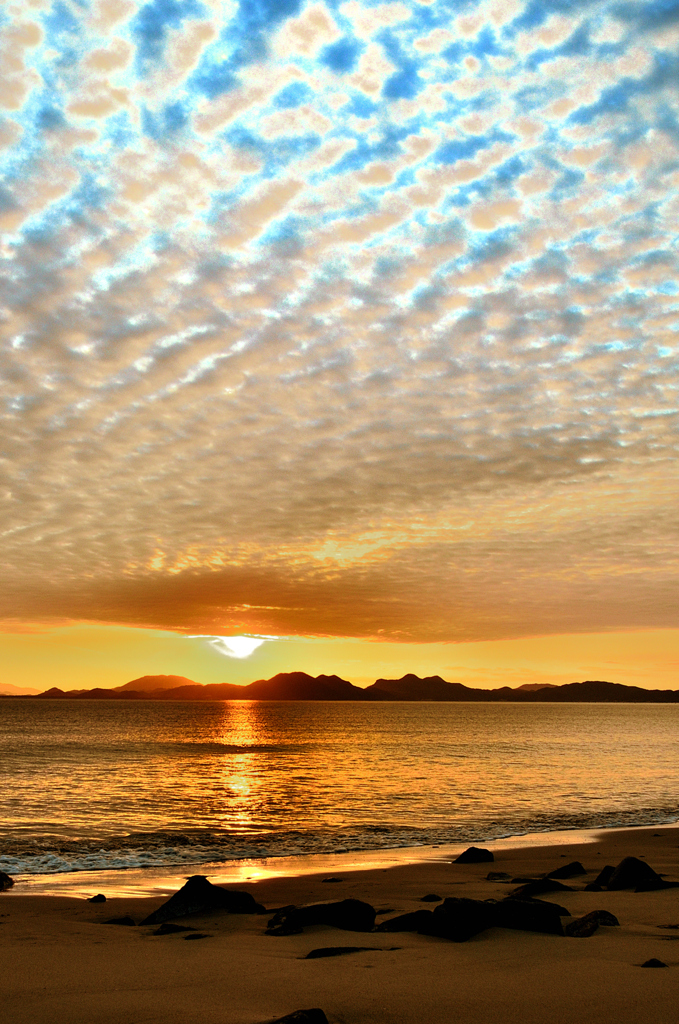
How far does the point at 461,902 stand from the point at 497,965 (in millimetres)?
2249

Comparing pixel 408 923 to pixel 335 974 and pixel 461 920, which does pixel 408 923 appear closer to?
pixel 461 920

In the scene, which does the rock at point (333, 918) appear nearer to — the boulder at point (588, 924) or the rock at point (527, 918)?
the rock at point (527, 918)

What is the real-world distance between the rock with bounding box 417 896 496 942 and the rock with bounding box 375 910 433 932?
31 cm

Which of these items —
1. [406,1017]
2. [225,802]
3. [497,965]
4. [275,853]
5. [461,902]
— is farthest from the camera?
[225,802]

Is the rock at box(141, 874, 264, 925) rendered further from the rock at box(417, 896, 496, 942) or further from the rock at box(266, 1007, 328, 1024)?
the rock at box(266, 1007, 328, 1024)

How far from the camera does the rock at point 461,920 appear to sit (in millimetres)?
11359

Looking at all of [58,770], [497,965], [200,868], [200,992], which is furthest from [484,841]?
[58,770]

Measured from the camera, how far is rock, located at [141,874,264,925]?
14.5m

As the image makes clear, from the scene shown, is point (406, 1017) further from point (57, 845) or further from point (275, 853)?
point (57, 845)

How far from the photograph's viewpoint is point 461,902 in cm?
1174

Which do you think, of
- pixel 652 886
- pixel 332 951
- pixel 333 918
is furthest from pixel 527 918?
pixel 652 886

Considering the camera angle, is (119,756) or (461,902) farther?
(119,756)

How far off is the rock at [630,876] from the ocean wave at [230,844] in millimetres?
11282

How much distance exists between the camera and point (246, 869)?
75.9 feet
